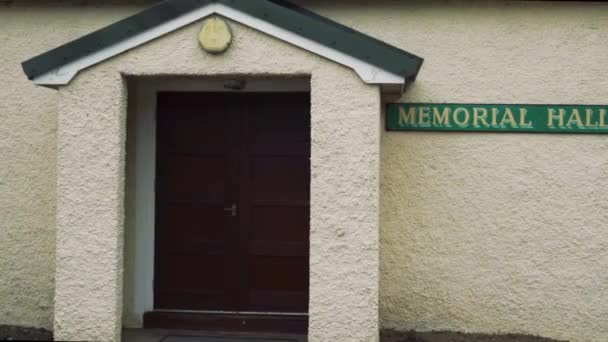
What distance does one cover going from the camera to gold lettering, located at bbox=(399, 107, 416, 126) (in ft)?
19.2

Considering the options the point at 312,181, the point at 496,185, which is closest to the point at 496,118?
the point at 496,185

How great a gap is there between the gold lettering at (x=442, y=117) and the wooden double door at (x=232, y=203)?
4.06ft

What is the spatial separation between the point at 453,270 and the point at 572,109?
1878mm

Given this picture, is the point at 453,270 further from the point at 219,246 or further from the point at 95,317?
the point at 95,317

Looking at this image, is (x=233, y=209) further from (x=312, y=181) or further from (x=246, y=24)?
(x=246, y=24)

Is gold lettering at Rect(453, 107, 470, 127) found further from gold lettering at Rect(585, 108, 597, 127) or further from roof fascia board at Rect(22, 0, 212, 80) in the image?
roof fascia board at Rect(22, 0, 212, 80)

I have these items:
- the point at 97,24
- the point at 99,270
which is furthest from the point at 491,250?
the point at 97,24

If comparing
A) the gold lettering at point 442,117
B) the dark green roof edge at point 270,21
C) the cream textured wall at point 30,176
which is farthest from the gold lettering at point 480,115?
the cream textured wall at point 30,176

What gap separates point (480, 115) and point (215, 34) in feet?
8.56

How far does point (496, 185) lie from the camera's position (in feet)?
19.1

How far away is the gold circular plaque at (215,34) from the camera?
491cm

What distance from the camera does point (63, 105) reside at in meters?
5.11

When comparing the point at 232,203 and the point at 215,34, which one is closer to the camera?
the point at 215,34

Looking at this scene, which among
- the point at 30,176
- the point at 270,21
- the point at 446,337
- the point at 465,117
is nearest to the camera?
the point at 270,21
